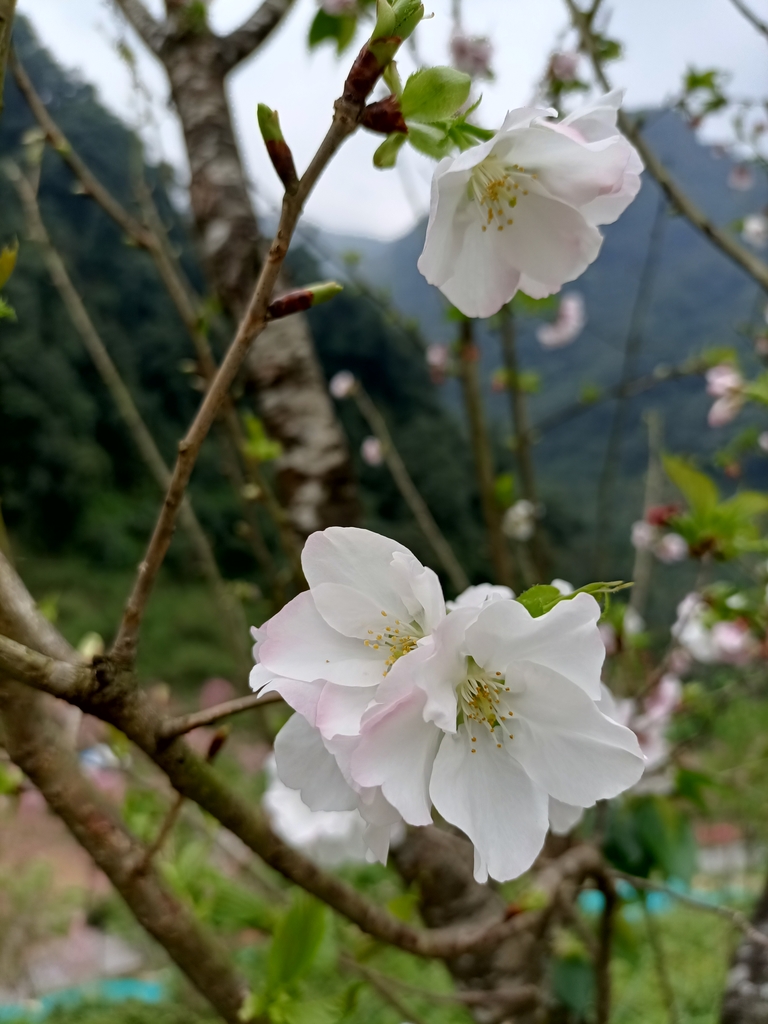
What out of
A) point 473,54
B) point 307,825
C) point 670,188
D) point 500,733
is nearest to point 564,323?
point 473,54

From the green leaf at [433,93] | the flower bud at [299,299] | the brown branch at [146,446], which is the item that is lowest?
the brown branch at [146,446]

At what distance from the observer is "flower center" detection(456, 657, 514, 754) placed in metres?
0.26

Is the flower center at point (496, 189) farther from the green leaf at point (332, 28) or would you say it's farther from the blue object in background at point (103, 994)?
the blue object in background at point (103, 994)

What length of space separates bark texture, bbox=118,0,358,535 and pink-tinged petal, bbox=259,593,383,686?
49 cm

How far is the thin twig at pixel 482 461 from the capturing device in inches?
44.4

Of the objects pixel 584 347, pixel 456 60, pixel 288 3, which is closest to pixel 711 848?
pixel 456 60

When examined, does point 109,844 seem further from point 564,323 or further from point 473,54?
point 564,323

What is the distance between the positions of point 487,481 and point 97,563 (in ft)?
10.7

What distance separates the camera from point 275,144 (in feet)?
0.72

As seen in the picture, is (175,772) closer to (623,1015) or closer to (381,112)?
(381,112)

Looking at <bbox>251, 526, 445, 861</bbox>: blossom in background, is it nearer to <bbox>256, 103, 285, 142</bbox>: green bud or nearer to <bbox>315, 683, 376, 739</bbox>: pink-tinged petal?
<bbox>315, 683, 376, 739</bbox>: pink-tinged petal

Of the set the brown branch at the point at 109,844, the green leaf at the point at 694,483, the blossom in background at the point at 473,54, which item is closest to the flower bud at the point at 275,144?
the brown branch at the point at 109,844

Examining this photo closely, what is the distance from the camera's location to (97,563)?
12.8ft

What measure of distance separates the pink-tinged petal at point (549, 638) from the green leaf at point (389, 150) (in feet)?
0.55
